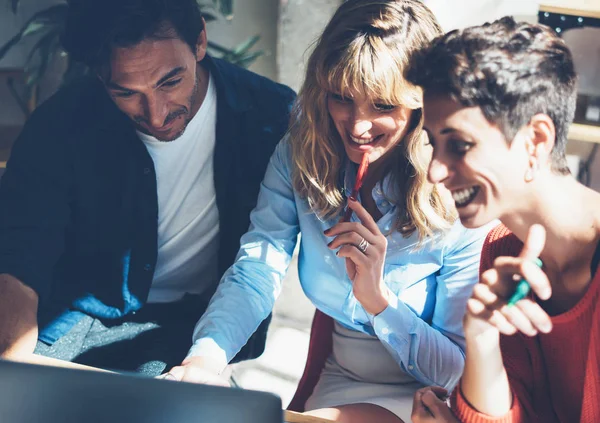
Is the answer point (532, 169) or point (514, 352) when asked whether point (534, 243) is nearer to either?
point (532, 169)

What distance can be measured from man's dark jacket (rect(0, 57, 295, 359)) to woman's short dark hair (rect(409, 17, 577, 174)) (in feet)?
2.43

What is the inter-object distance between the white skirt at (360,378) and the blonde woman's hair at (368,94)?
0.87 ft

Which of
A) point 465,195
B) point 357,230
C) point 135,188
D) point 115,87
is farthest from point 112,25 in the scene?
point 465,195

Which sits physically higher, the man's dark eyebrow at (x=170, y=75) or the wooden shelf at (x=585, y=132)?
the man's dark eyebrow at (x=170, y=75)

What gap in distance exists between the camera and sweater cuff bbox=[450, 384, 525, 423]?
963 mm

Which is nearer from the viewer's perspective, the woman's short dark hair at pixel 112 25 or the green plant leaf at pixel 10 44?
the woman's short dark hair at pixel 112 25

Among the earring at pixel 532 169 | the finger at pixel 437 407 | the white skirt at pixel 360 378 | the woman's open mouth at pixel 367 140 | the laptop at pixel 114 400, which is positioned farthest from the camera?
the white skirt at pixel 360 378

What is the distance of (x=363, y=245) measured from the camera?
45.6 inches

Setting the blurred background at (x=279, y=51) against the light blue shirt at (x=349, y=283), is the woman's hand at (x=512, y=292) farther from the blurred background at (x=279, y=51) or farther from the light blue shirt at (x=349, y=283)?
the blurred background at (x=279, y=51)

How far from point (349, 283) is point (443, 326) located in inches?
8.1

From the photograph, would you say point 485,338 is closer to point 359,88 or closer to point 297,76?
point 359,88

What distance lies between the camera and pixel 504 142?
886 mm

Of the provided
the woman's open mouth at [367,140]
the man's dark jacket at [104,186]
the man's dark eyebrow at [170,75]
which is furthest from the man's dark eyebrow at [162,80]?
the woman's open mouth at [367,140]

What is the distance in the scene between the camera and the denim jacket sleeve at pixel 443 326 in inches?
Result: 48.5
